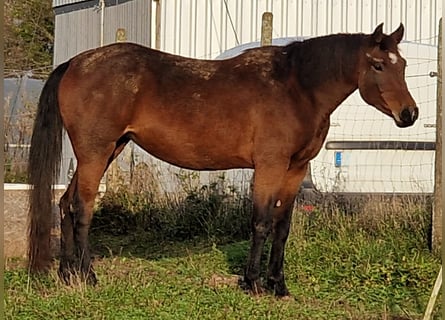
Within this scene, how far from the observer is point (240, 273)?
20.8ft

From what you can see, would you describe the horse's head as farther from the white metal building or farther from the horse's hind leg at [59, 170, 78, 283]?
the white metal building

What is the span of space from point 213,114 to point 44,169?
1313 millimetres

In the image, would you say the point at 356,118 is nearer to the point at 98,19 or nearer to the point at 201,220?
the point at 201,220

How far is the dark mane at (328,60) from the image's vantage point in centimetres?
558

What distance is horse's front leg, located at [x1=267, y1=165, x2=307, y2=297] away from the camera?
5762 mm

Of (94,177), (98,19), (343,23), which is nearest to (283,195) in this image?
(94,177)

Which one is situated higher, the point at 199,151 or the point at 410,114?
the point at 410,114

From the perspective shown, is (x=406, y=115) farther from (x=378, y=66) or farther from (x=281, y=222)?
(x=281, y=222)

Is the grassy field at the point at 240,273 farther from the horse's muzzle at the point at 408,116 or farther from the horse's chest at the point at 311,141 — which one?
the horse's muzzle at the point at 408,116

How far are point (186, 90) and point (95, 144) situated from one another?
785mm

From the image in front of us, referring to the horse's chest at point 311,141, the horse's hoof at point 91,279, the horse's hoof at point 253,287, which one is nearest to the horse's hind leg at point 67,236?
the horse's hoof at point 91,279

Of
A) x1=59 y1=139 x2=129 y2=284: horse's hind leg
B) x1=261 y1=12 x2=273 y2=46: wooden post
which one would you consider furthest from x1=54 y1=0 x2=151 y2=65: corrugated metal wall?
x1=59 y1=139 x2=129 y2=284: horse's hind leg

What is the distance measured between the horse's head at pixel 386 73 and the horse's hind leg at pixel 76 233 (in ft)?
6.33

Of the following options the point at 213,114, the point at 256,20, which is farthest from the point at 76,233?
the point at 256,20
